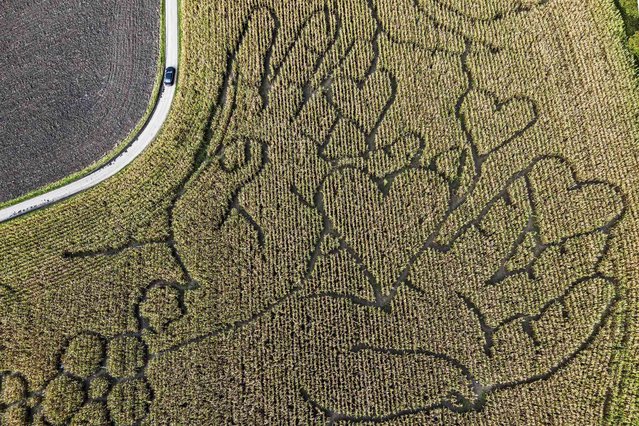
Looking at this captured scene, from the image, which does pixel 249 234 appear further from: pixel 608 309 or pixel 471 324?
pixel 608 309

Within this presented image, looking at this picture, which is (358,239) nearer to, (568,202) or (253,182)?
(253,182)

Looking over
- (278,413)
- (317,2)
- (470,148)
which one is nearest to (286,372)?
(278,413)

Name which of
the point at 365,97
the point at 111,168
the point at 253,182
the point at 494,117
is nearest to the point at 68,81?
the point at 111,168

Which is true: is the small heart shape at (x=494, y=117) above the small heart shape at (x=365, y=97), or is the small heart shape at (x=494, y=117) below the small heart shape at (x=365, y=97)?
below

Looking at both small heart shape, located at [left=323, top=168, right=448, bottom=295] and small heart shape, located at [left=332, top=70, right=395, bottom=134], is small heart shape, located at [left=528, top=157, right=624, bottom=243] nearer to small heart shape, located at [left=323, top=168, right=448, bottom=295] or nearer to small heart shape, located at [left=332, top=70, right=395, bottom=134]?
small heart shape, located at [left=323, top=168, right=448, bottom=295]

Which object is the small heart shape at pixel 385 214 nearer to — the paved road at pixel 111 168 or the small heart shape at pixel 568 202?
the small heart shape at pixel 568 202

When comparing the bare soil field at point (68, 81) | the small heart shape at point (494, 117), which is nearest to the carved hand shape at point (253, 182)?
the bare soil field at point (68, 81)
